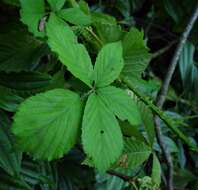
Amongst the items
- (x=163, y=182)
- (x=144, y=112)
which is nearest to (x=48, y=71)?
(x=144, y=112)

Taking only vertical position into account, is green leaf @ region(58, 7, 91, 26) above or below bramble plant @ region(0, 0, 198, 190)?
above

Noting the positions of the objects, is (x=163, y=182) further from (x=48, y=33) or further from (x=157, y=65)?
(x=48, y=33)

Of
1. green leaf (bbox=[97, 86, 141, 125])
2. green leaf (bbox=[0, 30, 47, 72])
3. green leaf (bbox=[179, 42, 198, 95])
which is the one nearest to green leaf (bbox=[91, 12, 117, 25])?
green leaf (bbox=[0, 30, 47, 72])

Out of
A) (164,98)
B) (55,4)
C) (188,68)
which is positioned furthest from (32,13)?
(188,68)

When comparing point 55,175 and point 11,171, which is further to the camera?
point 55,175

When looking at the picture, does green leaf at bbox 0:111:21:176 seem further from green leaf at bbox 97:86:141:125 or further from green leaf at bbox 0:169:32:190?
green leaf at bbox 97:86:141:125
